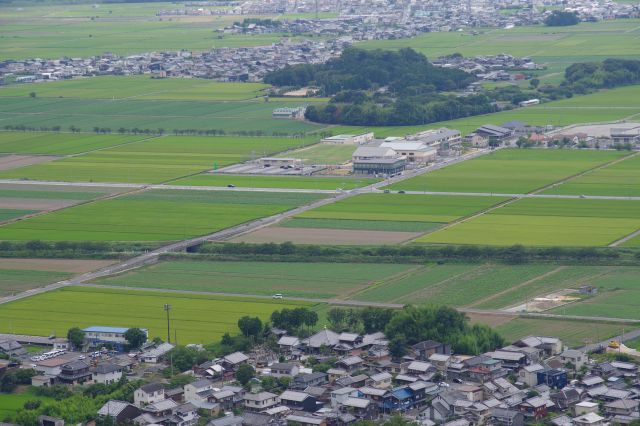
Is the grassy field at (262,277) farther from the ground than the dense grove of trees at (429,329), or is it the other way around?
the dense grove of trees at (429,329)

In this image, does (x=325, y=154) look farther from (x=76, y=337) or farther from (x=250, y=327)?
(x=76, y=337)

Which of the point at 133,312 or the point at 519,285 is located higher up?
the point at 133,312

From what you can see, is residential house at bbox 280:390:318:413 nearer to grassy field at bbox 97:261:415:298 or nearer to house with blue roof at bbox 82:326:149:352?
house with blue roof at bbox 82:326:149:352

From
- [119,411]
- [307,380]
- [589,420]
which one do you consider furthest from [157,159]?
[589,420]

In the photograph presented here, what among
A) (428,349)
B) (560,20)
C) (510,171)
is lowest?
(510,171)

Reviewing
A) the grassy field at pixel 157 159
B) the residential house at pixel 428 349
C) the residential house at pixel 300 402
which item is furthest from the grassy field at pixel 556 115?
the residential house at pixel 300 402

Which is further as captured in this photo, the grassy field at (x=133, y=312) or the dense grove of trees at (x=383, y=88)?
the dense grove of trees at (x=383, y=88)

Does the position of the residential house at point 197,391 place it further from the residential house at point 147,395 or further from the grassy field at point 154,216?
the grassy field at point 154,216
